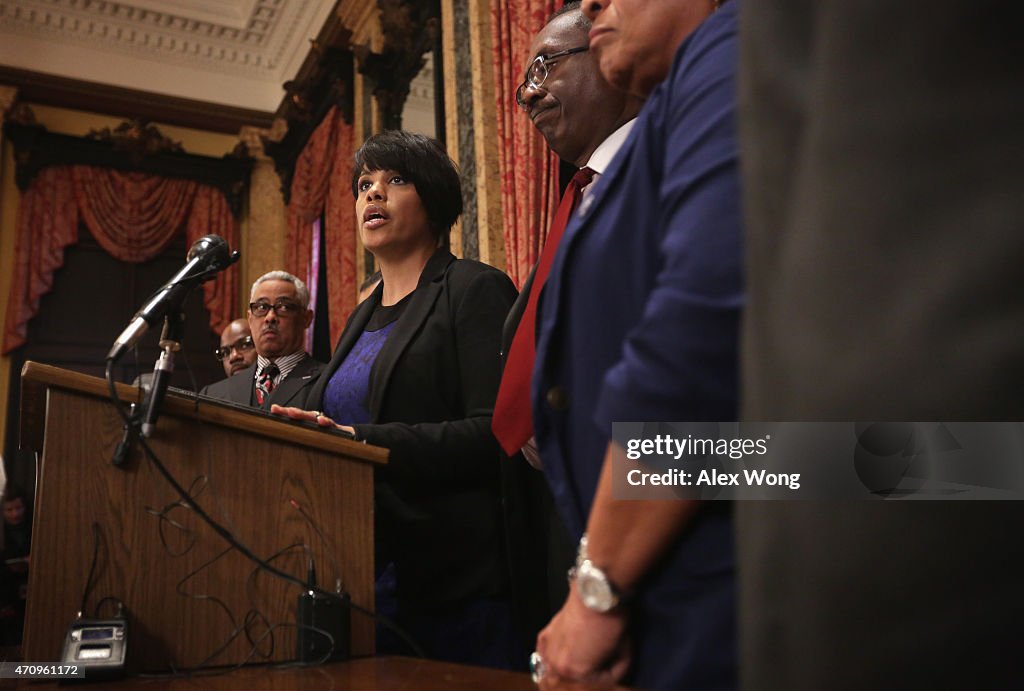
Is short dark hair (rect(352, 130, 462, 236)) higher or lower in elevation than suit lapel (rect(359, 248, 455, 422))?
higher

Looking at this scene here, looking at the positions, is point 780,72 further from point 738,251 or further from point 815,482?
point 738,251

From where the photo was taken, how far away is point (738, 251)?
643 millimetres

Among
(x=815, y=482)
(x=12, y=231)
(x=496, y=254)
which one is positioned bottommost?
(x=815, y=482)

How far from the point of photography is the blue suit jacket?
2.12 feet

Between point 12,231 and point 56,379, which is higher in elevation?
point 12,231

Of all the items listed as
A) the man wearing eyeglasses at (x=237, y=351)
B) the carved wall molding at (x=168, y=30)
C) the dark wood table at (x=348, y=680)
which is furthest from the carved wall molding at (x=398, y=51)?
the dark wood table at (x=348, y=680)

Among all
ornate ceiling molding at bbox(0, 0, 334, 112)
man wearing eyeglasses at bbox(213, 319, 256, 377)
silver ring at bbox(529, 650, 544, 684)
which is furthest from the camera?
ornate ceiling molding at bbox(0, 0, 334, 112)

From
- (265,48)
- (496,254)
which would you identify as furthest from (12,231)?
(496,254)

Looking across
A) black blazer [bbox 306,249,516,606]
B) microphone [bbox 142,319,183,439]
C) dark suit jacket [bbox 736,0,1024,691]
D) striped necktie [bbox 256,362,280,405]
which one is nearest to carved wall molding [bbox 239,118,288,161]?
striped necktie [bbox 256,362,280,405]

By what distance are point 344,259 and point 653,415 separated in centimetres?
613

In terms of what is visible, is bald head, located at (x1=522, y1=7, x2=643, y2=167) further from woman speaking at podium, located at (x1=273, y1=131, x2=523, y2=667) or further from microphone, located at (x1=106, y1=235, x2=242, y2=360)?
microphone, located at (x1=106, y1=235, x2=242, y2=360)

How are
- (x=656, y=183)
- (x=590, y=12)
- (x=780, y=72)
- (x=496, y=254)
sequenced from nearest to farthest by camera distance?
(x=780, y=72) → (x=656, y=183) → (x=590, y=12) → (x=496, y=254)

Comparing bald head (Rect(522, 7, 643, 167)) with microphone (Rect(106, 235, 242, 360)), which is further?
bald head (Rect(522, 7, 643, 167))

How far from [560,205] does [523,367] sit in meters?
0.33
